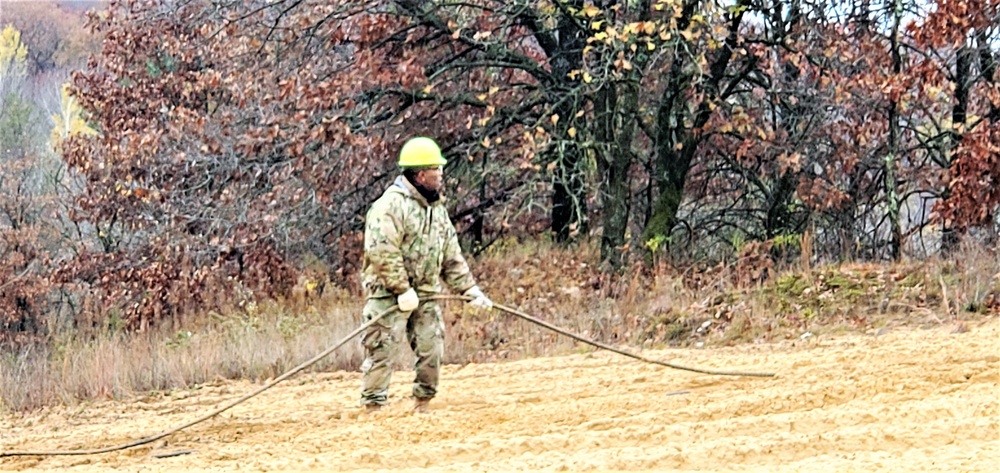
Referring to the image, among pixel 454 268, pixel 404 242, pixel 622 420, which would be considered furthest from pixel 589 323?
pixel 622 420

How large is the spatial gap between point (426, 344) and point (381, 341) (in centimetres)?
36

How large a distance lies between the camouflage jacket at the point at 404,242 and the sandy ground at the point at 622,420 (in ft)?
3.31

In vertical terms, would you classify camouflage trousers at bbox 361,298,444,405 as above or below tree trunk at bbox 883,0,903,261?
below

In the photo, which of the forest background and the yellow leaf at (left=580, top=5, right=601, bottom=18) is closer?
the forest background

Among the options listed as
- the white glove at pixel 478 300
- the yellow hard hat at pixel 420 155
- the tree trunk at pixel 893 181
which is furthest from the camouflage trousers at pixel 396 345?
the tree trunk at pixel 893 181

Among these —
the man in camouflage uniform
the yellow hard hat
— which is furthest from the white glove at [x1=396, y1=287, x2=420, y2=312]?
the yellow hard hat

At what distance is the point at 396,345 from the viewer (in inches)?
345

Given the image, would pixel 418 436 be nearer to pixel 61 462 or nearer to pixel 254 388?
pixel 61 462

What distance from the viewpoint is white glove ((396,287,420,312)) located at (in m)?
8.44

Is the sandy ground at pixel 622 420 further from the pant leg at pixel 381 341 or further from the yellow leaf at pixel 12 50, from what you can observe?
the yellow leaf at pixel 12 50

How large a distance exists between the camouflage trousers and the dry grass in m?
3.52

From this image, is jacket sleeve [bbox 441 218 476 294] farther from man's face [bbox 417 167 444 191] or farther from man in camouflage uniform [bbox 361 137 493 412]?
man's face [bbox 417 167 444 191]

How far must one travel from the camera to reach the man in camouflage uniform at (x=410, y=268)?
855 centimetres

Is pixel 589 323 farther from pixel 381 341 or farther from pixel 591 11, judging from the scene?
pixel 381 341
